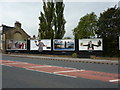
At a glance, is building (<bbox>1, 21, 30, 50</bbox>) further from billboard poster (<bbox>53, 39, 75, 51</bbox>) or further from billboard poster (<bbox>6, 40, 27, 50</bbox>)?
billboard poster (<bbox>53, 39, 75, 51</bbox>)

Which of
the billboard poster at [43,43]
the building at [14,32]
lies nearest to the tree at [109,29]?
the billboard poster at [43,43]

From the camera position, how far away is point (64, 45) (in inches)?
1337

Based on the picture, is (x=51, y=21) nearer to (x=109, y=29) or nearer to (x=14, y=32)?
(x=109, y=29)

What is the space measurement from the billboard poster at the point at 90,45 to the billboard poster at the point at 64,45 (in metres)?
1.75

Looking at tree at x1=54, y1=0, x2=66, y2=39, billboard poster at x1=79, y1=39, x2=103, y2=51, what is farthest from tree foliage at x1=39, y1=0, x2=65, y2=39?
billboard poster at x1=79, y1=39, x2=103, y2=51

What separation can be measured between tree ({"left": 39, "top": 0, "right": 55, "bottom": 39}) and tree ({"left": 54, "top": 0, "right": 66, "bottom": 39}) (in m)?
0.95

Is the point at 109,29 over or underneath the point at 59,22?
underneath

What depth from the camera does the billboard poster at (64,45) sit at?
33156mm

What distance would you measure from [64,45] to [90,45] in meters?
5.21

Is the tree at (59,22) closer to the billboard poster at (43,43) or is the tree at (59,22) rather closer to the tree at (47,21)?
the tree at (47,21)

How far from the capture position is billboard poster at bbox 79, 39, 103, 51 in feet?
99.5

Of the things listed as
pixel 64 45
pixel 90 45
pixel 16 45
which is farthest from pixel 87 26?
pixel 16 45

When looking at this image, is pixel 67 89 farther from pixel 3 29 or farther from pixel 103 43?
pixel 3 29

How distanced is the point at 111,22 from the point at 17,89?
1081 inches
